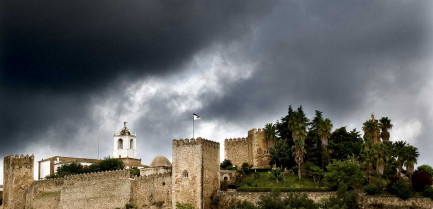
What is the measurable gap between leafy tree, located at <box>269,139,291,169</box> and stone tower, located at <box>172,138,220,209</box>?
10.9m

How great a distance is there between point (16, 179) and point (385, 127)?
40491 mm

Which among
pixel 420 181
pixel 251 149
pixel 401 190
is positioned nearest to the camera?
pixel 401 190

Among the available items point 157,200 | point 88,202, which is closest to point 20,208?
point 88,202

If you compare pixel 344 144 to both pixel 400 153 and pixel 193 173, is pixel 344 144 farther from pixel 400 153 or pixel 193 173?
pixel 193 173

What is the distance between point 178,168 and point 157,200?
424 cm

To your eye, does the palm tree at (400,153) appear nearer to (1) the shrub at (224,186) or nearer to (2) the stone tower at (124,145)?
(1) the shrub at (224,186)

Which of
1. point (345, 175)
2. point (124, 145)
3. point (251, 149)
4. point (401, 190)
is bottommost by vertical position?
point (401, 190)

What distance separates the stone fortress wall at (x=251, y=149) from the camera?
202 feet

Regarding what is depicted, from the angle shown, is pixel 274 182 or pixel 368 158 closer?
pixel 368 158

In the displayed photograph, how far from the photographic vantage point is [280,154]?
5822 cm

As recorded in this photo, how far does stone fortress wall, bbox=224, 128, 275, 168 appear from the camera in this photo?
6156cm

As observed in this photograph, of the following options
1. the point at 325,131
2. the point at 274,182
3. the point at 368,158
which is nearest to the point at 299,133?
the point at 325,131

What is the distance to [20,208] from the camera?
64.8 meters

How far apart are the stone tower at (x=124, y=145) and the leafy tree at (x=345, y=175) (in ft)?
156
